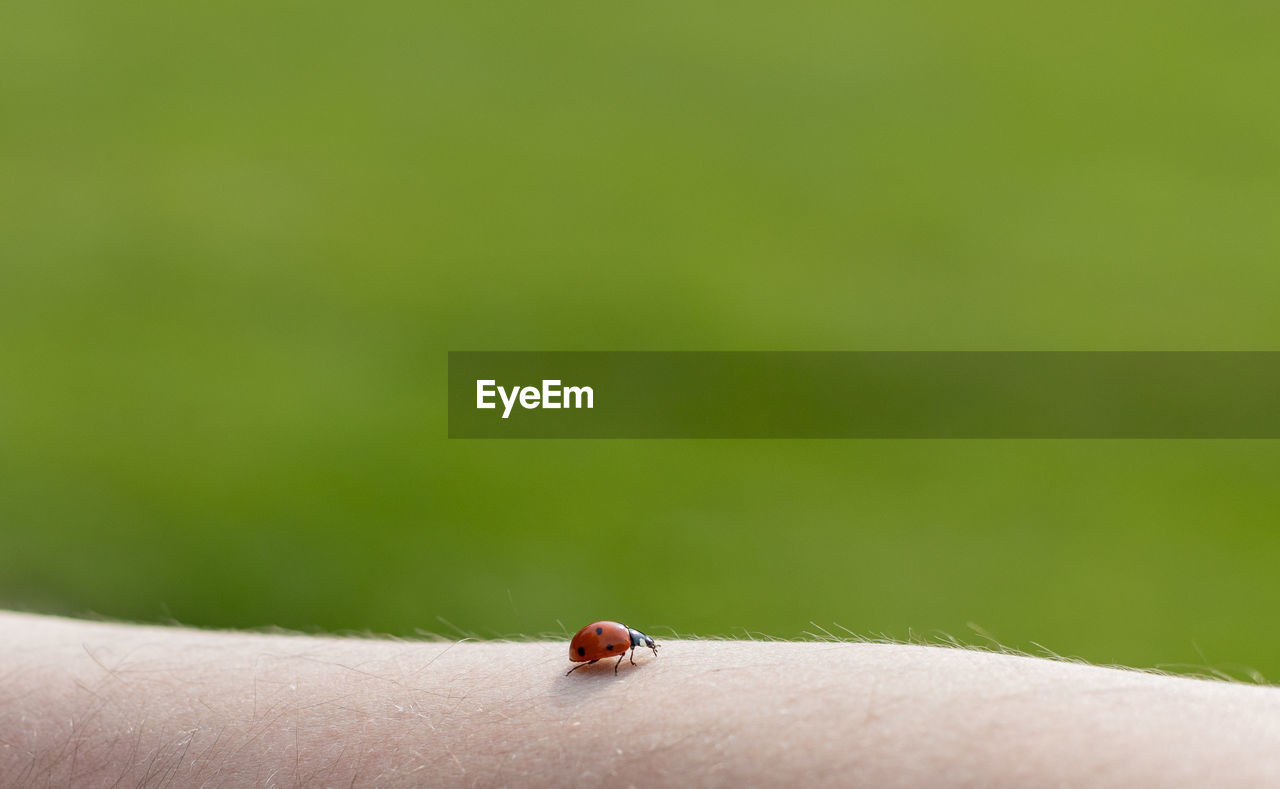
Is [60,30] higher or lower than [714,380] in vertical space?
higher

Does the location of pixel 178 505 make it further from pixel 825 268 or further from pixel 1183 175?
pixel 1183 175

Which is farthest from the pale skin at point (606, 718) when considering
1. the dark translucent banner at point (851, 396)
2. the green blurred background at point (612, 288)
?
the dark translucent banner at point (851, 396)

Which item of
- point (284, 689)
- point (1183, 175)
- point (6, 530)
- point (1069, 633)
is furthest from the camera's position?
point (1183, 175)

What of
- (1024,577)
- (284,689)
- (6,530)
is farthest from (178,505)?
(1024,577)

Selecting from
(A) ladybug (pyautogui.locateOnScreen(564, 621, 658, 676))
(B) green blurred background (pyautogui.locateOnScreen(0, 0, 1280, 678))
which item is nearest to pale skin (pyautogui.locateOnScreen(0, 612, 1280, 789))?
(A) ladybug (pyautogui.locateOnScreen(564, 621, 658, 676))

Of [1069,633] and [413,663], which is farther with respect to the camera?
[1069,633]

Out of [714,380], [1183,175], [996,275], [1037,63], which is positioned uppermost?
[1037,63]
